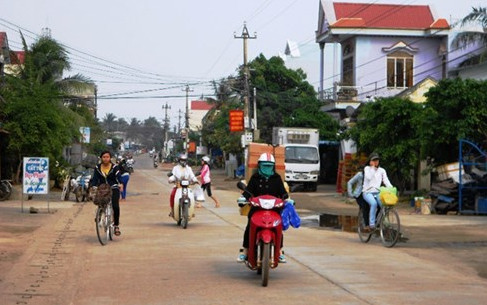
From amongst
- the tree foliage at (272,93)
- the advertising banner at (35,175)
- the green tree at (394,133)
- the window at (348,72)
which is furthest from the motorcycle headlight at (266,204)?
the tree foliage at (272,93)

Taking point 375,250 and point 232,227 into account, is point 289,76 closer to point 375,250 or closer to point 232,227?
point 232,227

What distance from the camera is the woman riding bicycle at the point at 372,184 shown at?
14926 mm

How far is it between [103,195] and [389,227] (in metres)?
5.34

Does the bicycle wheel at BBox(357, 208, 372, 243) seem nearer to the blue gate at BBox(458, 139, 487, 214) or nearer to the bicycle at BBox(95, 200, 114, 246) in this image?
the bicycle at BBox(95, 200, 114, 246)

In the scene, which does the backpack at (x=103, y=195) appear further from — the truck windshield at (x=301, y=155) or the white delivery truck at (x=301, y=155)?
the truck windshield at (x=301, y=155)

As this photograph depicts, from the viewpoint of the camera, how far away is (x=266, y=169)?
10500 mm

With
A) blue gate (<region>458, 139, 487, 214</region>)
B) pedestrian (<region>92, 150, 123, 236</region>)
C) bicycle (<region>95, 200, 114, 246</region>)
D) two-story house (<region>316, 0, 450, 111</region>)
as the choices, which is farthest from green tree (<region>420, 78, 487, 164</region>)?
two-story house (<region>316, 0, 450, 111</region>)

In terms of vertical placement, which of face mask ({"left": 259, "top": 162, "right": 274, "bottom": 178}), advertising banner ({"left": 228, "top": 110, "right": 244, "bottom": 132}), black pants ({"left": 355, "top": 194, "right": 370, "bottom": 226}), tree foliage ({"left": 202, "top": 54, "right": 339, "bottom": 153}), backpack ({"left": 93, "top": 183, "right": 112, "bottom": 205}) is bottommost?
black pants ({"left": 355, "top": 194, "right": 370, "bottom": 226})

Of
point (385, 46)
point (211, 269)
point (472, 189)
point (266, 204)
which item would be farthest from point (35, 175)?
point (385, 46)

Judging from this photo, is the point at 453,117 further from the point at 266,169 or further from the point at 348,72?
the point at 348,72

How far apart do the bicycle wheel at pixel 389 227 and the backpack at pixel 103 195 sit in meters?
5.13

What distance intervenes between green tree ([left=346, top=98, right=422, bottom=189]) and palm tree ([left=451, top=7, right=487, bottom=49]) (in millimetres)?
10238

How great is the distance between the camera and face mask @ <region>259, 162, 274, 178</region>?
412 inches

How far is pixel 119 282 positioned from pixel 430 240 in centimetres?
786
